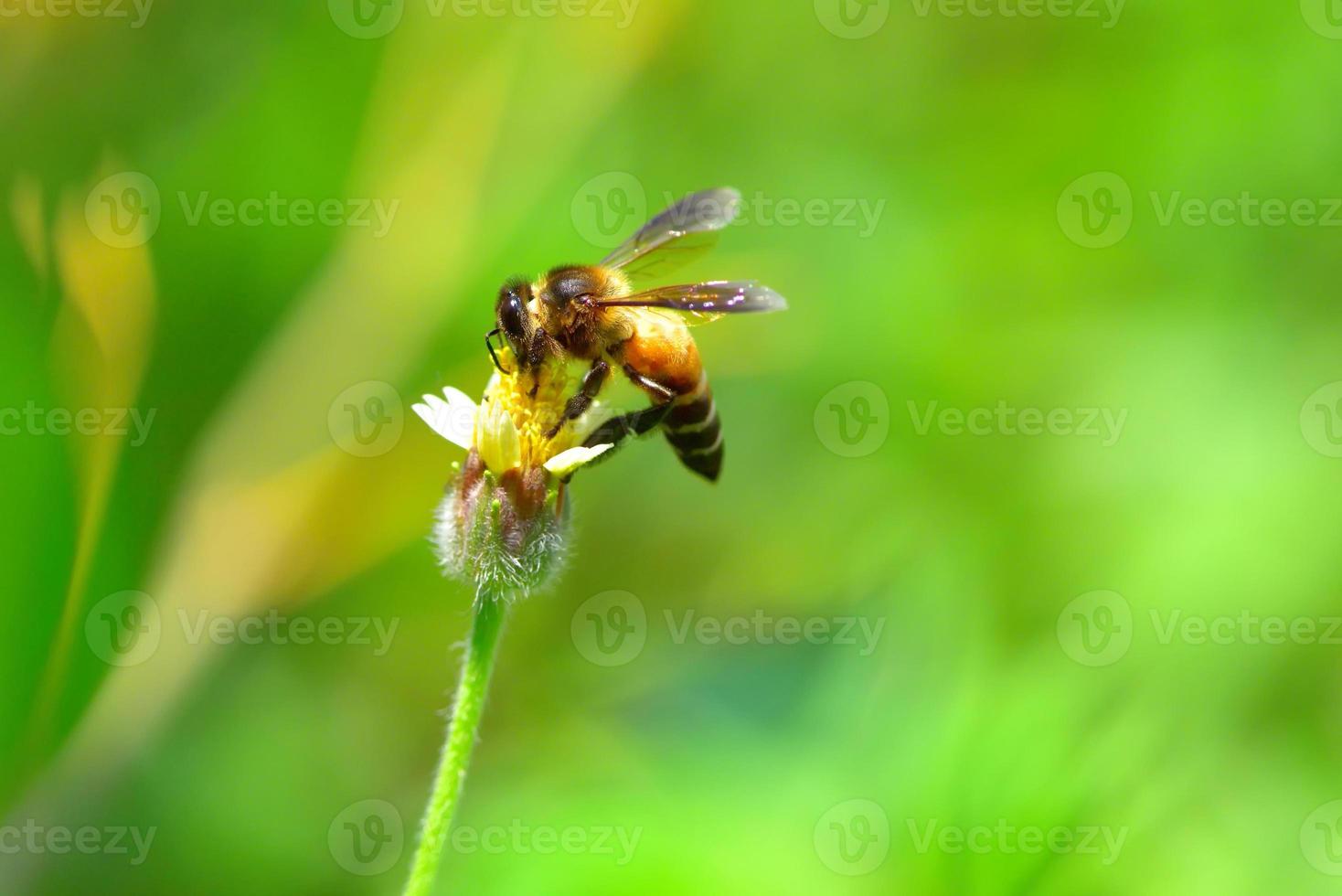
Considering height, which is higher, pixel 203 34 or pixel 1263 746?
pixel 203 34

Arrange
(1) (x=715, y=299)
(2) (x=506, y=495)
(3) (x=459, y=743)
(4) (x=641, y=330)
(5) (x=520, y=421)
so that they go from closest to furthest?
(3) (x=459, y=743) → (2) (x=506, y=495) → (5) (x=520, y=421) → (1) (x=715, y=299) → (4) (x=641, y=330)

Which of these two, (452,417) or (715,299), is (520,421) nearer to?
(452,417)

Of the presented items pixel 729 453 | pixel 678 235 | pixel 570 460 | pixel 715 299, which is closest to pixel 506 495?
pixel 570 460

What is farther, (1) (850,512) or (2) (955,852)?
(1) (850,512)

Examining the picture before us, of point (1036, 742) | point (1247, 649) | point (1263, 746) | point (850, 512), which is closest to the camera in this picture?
point (1036, 742)

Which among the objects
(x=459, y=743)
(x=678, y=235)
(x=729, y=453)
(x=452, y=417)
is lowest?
(x=459, y=743)

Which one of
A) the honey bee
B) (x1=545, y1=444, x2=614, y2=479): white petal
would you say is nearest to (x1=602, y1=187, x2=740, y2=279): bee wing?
the honey bee

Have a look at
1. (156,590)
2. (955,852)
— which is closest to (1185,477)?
(955,852)

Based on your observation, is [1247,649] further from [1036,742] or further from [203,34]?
[203,34]
